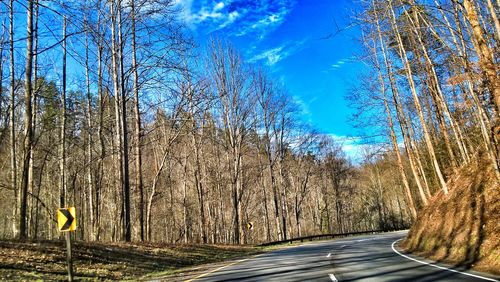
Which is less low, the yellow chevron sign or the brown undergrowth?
the yellow chevron sign

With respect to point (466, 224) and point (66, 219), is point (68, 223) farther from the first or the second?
point (466, 224)

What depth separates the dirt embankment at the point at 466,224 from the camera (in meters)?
11.5

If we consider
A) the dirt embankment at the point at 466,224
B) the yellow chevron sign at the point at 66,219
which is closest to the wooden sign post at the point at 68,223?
the yellow chevron sign at the point at 66,219

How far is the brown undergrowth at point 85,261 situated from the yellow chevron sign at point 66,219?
154 centimetres

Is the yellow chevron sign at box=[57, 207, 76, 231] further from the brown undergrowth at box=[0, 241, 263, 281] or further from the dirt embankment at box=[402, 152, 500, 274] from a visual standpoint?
the dirt embankment at box=[402, 152, 500, 274]

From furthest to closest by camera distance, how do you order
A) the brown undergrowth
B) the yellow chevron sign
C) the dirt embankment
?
the dirt embankment → the brown undergrowth → the yellow chevron sign

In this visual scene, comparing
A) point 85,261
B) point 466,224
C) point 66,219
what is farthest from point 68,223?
point 466,224

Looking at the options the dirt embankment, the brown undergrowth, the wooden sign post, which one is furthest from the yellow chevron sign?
the dirt embankment

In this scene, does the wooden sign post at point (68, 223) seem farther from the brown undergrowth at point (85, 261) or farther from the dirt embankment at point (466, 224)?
the dirt embankment at point (466, 224)

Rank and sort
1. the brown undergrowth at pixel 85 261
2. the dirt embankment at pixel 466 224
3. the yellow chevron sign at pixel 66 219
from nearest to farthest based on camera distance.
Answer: the yellow chevron sign at pixel 66 219
the brown undergrowth at pixel 85 261
the dirt embankment at pixel 466 224

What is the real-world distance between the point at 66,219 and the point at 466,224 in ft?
43.9

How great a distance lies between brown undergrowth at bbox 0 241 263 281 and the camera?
10.2 m

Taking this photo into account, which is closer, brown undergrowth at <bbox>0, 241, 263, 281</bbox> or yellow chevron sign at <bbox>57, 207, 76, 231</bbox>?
yellow chevron sign at <bbox>57, 207, 76, 231</bbox>

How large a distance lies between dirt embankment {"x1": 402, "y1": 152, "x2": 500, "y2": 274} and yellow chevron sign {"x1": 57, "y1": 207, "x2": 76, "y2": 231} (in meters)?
10.7
